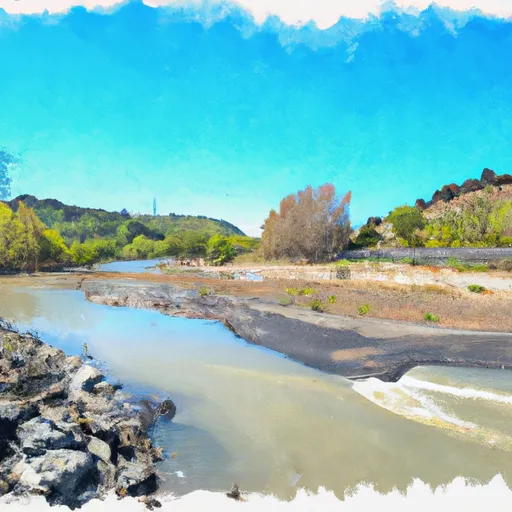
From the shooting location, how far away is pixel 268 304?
21.1 meters

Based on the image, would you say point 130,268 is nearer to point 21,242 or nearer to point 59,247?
point 59,247

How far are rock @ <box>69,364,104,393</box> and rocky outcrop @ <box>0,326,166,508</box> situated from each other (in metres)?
0.02

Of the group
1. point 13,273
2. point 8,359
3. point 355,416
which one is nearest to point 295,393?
point 355,416

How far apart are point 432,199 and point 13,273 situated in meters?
88.2

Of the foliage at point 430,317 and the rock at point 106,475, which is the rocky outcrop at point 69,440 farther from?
the foliage at point 430,317

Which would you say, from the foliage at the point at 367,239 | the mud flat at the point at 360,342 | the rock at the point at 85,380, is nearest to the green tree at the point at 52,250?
the foliage at the point at 367,239

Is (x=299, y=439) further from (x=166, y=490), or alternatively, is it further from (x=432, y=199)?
(x=432, y=199)

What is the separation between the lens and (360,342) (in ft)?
44.6

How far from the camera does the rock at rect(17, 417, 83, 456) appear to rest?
5461 millimetres

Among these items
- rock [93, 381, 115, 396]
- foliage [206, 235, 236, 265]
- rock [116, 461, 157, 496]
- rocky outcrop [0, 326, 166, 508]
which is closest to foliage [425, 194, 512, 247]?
foliage [206, 235, 236, 265]

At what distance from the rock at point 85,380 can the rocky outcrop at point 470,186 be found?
3453 inches

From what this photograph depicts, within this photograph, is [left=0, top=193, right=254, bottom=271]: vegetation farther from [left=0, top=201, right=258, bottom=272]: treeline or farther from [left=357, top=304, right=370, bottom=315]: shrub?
[left=357, top=304, right=370, bottom=315]: shrub

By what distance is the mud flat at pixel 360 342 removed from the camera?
12.0 metres

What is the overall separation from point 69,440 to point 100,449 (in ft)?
1.77
